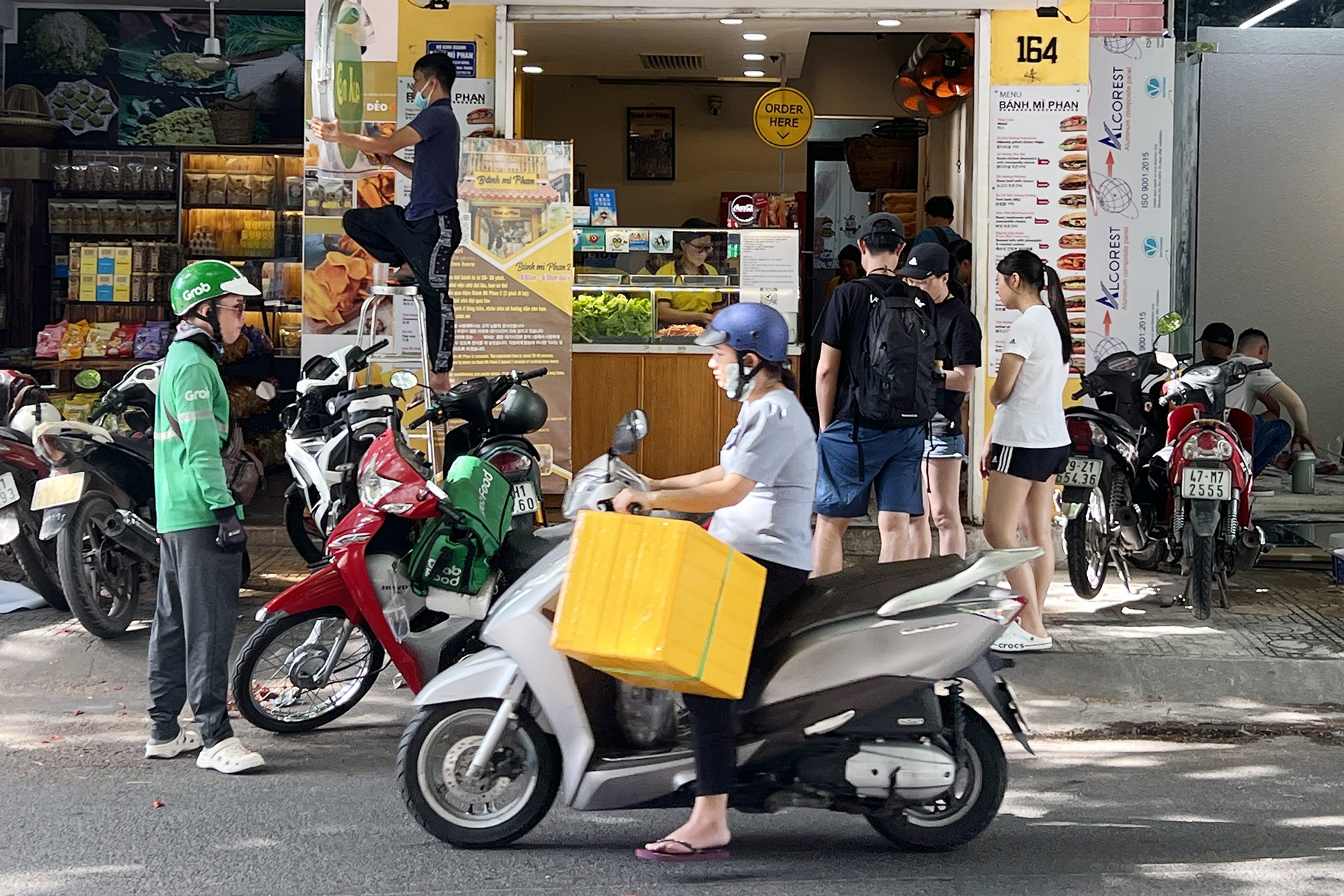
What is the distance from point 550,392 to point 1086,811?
193 inches

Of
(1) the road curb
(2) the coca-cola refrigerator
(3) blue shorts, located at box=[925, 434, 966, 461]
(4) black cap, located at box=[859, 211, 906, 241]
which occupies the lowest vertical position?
(1) the road curb

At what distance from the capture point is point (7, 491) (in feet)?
24.2

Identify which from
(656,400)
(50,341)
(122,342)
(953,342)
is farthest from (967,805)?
(50,341)

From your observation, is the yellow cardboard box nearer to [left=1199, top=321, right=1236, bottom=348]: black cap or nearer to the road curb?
the road curb

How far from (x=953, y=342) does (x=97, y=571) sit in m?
4.20

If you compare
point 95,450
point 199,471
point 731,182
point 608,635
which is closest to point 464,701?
point 608,635

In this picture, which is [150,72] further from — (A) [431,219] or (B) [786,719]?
(B) [786,719]

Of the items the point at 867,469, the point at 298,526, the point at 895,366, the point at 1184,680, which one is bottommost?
the point at 1184,680

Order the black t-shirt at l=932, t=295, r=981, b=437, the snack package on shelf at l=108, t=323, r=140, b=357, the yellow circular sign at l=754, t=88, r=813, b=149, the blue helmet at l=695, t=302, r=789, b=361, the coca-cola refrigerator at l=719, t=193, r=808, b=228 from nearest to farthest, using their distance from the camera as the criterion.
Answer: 1. the blue helmet at l=695, t=302, r=789, b=361
2. the black t-shirt at l=932, t=295, r=981, b=437
3. the coca-cola refrigerator at l=719, t=193, r=808, b=228
4. the snack package on shelf at l=108, t=323, r=140, b=357
5. the yellow circular sign at l=754, t=88, r=813, b=149

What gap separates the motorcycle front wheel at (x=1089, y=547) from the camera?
789 cm

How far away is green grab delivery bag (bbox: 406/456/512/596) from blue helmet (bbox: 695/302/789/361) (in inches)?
60.3

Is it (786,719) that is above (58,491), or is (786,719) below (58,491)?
below

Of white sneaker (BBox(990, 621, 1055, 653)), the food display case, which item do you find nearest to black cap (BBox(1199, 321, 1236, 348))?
the food display case

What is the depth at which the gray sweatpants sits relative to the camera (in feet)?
17.3
